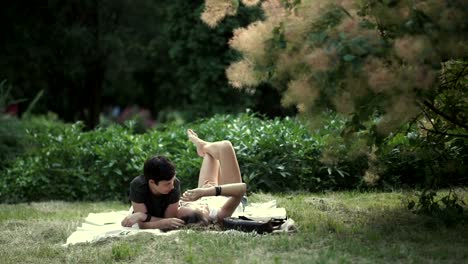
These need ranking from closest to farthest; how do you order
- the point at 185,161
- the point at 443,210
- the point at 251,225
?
1. the point at 251,225
2. the point at 443,210
3. the point at 185,161

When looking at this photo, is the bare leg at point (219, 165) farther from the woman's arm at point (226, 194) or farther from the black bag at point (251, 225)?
the black bag at point (251, 225)

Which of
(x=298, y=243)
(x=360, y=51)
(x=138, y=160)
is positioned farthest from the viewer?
(x=138, y=160)

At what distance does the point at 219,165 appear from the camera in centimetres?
684

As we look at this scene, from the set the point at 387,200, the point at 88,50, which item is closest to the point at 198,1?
the point at 88,50

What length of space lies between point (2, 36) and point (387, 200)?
10068mm

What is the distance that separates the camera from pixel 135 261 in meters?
4.96

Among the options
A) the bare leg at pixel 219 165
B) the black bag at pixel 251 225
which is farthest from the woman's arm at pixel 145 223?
the bare leg at pixel 219 165

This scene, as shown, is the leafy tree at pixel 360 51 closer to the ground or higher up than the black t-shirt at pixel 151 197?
higher up

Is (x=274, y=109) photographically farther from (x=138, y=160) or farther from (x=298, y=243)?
(x=298, y=243)

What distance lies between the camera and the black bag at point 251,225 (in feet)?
18.7

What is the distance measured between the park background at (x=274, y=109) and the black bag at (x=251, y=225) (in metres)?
0.29

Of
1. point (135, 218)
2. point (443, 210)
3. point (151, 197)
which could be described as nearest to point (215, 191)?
point (151, 197)

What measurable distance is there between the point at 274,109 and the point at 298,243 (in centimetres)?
1010

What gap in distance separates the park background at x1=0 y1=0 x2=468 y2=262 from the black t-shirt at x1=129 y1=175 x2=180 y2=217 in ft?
1.78
